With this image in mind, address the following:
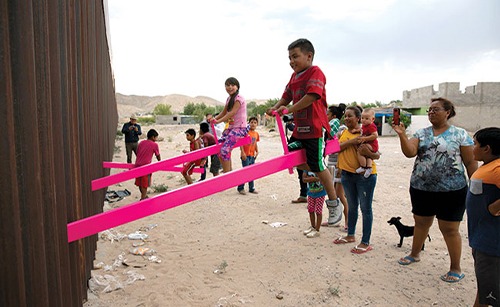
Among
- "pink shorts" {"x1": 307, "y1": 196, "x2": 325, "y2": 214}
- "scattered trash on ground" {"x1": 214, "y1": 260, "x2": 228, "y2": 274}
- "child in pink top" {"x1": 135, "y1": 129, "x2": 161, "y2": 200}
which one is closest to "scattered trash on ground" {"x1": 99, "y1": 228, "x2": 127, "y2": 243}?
"child in pink top" {"x1": 135, "y1": 129, "x2": 161, "y2": 200}

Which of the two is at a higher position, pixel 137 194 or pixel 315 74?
pixel 315 74

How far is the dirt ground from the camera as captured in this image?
360 centimetres

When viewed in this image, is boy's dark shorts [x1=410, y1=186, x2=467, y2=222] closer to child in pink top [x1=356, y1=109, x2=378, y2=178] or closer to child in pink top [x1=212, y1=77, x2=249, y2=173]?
child in pink top [x1=356, y1=109, x2=378, y2=178]

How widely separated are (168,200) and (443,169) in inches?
106

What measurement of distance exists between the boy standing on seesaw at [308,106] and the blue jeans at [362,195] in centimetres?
84

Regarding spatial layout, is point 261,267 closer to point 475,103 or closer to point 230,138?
point 230,138

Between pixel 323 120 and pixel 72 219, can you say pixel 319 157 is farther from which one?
pixel 72 219

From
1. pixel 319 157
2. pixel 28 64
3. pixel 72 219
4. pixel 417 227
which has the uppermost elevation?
pixel 28 64

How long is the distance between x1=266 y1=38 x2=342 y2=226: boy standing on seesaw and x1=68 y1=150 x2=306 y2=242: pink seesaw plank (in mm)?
179

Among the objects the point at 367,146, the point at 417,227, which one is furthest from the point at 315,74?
the point at 417,227

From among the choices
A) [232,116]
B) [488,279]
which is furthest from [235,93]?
[488,279]

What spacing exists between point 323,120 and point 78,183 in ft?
7.66

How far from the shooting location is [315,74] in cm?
360

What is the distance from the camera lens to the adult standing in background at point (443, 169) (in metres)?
3.63
